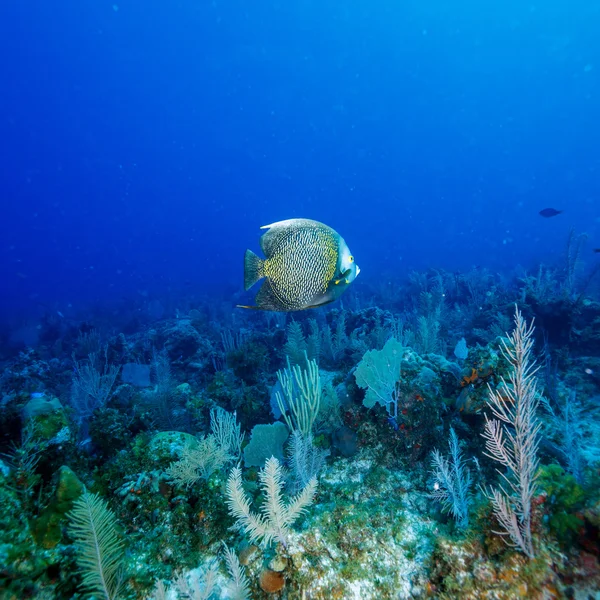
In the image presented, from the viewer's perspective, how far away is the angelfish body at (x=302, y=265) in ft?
7.89

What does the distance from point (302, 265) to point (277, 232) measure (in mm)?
354

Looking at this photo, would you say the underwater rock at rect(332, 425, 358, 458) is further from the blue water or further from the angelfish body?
the blue water

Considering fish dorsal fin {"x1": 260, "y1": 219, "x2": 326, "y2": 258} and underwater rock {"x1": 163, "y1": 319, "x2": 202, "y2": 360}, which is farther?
underwater rock {"x1": 163, "y1": 319, "x2": 202, "y2": 360}

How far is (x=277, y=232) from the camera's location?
252cm

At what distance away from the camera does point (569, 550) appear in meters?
1.83

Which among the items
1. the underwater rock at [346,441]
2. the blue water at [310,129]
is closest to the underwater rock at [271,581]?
the underwater rock at [346,441]

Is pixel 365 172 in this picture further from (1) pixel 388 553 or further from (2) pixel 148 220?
(1) pixel 388 553

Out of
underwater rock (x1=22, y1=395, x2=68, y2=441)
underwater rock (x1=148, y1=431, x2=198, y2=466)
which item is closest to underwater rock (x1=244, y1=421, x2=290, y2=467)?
underwater rock (x1=148, y1=431, x2=198, y2=466)

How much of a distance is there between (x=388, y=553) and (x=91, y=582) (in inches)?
76.1

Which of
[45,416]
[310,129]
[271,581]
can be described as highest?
[310,129]

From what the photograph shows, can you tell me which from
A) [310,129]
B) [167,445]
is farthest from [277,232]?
[310,129]

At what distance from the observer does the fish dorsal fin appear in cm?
249

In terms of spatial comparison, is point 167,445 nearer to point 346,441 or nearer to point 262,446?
point 262,446

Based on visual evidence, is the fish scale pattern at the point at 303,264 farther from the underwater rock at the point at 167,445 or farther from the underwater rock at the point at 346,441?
the underwater rock at the point at 346,441
